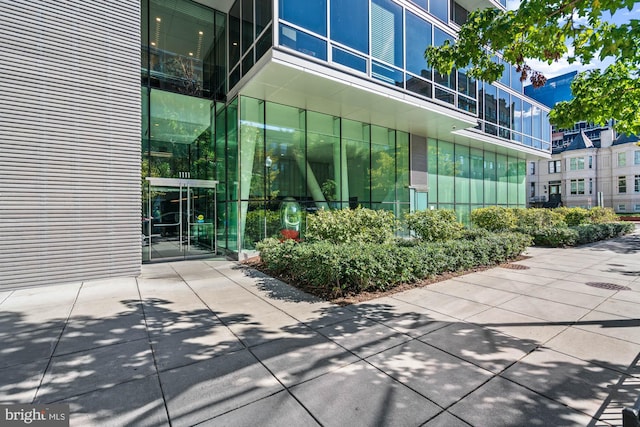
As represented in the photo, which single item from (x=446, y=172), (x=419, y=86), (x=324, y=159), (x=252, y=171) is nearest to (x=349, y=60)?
(x=419, y=86)

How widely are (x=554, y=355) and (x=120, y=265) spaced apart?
9245 mm

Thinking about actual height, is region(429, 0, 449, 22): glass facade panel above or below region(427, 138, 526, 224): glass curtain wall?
above

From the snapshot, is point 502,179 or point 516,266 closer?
point 516,266

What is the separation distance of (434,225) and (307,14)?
7.81 metres

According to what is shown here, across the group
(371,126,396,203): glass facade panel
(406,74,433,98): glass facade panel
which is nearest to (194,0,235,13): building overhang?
(406,74,433,98): glass facade panel

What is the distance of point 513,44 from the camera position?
5.98m

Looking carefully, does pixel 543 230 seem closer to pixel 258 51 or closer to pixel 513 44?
Answer: pixel 513 44

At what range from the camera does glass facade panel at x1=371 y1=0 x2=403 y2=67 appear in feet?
35.8

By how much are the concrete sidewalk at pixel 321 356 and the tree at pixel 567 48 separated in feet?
14.1

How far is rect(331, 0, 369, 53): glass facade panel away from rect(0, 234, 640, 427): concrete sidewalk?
27.8 feet

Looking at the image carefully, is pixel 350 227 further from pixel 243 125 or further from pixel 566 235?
pixel 566 235

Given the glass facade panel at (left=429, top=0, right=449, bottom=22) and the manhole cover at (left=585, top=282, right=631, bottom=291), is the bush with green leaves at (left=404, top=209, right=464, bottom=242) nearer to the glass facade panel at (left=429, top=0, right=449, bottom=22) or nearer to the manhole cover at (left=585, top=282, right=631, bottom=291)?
the manhole cover at (left=585, top=282, right=631, bottom=291)

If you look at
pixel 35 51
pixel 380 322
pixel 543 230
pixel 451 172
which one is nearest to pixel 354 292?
pixel 380 322

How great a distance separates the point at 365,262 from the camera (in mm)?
6375
